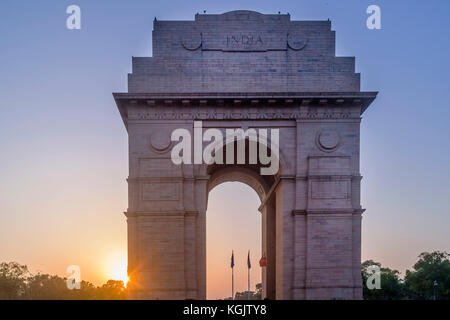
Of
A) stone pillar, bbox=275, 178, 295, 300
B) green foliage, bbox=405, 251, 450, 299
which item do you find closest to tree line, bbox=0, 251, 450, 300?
green foliage, bbox=405, 251, 450, 299

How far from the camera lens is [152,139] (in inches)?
1400

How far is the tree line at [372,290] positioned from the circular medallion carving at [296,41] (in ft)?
169

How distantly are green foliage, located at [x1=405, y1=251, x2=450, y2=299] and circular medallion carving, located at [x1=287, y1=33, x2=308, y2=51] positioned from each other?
5714 centimetres

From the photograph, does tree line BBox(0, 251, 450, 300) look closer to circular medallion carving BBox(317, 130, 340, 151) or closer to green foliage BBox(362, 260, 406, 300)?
green foliage BBox(362, 260, 406, 300)

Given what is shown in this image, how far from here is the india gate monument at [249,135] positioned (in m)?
34.7

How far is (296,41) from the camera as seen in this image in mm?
36719

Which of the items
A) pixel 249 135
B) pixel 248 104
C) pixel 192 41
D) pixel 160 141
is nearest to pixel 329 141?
pixel 249 135

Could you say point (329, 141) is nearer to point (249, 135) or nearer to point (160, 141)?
point (249, 135)

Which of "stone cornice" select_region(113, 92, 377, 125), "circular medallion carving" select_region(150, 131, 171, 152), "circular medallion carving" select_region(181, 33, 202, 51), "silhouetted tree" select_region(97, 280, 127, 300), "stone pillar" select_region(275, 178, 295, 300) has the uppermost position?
A: "circular medallion carving" select_region(181, 33, 202, 51)

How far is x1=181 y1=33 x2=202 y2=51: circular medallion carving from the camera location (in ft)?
120
